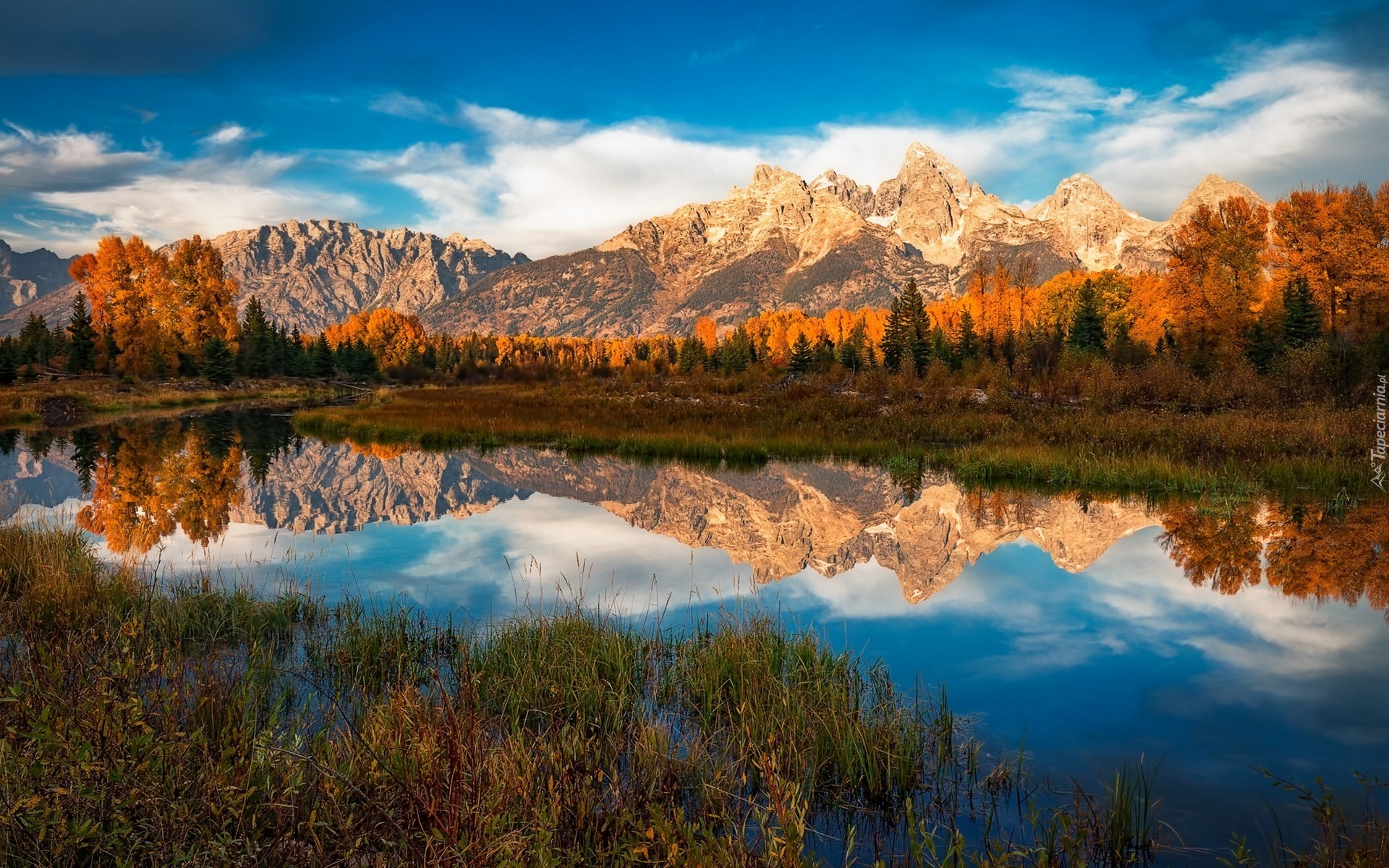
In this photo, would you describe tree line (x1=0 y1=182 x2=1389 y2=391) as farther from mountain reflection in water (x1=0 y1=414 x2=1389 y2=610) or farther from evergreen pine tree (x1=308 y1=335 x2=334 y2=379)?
mountain reflection in water (x1=0 y1=414 x2=1389 y2=610)

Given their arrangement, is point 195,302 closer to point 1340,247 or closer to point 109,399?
point 109,399

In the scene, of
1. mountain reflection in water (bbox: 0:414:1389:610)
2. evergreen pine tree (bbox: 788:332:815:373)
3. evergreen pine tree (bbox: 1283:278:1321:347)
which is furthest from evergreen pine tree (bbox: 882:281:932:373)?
mountain reflection in water (bbox: 0:414:1389:610)

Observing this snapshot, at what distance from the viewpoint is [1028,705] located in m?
7.03

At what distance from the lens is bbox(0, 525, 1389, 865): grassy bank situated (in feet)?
11.8

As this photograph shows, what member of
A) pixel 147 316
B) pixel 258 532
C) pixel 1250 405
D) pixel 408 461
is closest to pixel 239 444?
pixel 408 461

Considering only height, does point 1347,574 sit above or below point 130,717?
below

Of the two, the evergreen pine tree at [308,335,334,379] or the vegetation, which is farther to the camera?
the evergreen pine tree at [308,335,334,379]

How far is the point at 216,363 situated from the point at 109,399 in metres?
17.0

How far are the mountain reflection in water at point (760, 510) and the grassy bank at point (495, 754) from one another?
5.12 meters

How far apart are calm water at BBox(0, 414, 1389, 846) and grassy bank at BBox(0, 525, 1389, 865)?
3.52 ft

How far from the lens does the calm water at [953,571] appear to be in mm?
6637

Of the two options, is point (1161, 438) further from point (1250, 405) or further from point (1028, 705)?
point (1028, 705)

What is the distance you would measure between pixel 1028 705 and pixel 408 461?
22.4 meters

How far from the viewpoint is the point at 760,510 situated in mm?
16969
